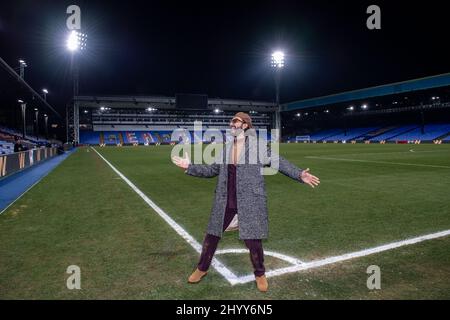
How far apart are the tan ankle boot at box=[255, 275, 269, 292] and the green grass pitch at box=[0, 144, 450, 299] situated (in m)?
0.06

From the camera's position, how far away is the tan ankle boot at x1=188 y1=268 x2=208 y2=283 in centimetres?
394

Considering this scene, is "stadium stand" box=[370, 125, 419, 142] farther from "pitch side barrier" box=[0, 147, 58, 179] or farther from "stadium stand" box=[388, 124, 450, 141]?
"pitch side barrier" box=[0, 147, 58, 179]

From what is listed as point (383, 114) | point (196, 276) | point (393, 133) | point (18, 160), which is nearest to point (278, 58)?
point (393, 133)

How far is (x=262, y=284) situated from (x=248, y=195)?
0.98 meters

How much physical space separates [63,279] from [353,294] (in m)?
3.32

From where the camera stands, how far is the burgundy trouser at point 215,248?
379 centimetres

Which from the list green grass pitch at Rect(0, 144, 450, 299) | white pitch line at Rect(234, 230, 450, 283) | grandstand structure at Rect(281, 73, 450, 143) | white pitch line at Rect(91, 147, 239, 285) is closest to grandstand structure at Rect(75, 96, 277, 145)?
grandstand structure at Rect(281, 73, 450, 143)

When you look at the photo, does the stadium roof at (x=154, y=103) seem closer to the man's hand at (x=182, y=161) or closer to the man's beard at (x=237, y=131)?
the man's hand at (x=182, y=161)

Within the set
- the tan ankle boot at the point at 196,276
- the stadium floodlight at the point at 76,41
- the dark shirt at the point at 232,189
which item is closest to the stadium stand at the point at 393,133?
the stadium floodlight at the point at 76,41

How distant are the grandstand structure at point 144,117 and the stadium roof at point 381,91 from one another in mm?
14074

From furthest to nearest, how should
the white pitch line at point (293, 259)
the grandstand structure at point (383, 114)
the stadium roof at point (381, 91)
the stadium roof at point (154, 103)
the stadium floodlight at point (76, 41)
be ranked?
1. the stadium roof at point (154, 103)
2. the grandstand structure at point (383, 114)
3. the stadium roof at point (381, 91)
4. the stadium floodlight at point (76, 41)
5. the white pitch line at point (293, 259)

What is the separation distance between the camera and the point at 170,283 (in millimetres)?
3930

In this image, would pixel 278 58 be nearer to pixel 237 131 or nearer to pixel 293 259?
pixel 293 259

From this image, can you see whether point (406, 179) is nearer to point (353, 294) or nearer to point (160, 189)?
point (160, 189)
